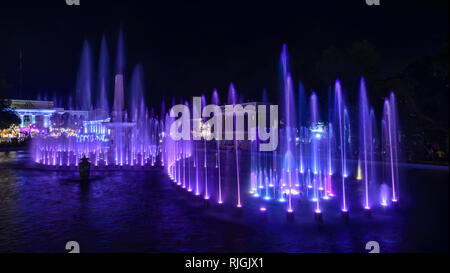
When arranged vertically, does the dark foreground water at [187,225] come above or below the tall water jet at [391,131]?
below

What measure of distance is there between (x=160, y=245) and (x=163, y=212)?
2.69 meters

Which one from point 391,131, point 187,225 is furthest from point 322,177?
point 391,131

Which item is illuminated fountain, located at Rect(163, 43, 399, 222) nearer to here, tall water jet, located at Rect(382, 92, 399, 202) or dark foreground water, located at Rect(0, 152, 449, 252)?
tall water jet, located at Rect(382, 92, 399, 202)

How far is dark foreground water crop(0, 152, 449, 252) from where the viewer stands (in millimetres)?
6719

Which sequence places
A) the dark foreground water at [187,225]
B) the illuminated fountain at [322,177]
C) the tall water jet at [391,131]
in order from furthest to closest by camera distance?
1. the tall water jet at [391,131]
2. the illuminated fountain at [322,177]
3. the dark foreground water at [187,225]

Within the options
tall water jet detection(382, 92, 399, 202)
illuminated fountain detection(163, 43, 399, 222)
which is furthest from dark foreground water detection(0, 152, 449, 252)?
tall water jet detection(382, 92, 399, 202)

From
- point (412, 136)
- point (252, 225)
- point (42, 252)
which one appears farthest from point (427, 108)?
point (42, 252)

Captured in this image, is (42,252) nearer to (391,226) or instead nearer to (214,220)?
(214,220)

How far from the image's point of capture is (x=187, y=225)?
26.5 ft

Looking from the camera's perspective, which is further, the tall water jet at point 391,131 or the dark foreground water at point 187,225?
the tall water jet at point 391,131

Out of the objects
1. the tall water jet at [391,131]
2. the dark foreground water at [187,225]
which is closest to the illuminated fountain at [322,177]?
the tall water jet at [391,131]

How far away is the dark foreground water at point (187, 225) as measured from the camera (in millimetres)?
6719

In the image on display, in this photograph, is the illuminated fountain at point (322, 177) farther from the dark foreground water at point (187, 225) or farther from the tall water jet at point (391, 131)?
the dark foreground water at point (187, 225)

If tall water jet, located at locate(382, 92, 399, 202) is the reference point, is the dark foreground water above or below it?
below
